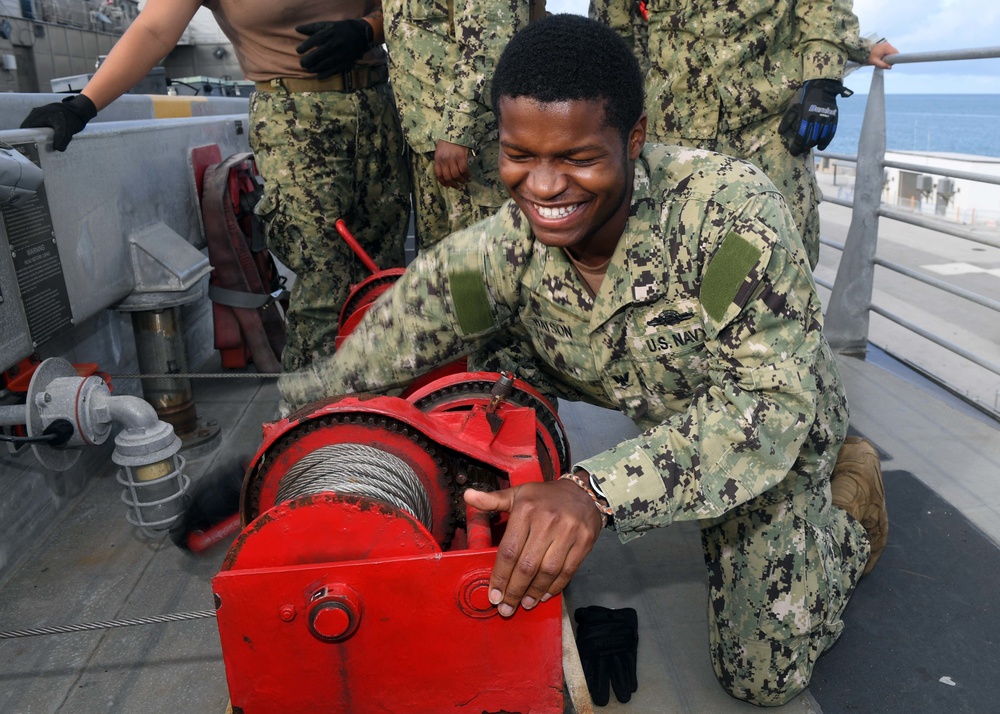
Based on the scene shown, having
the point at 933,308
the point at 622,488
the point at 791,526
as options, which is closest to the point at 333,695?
the point at 622,488

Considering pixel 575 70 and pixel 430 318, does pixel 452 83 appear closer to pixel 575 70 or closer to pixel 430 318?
pixel 430 318

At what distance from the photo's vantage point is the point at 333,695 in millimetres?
1477

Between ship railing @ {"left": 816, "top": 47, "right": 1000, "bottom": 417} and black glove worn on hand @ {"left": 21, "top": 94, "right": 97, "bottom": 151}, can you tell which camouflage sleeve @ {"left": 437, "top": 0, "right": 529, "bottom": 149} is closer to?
black glove worn on hand @ {"left": 21, "top": 94, "right": 97, "bottom": 151}

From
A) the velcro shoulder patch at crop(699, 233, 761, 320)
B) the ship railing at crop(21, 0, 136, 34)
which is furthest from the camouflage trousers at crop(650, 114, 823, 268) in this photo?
the ship railing at crop(21, 0, 136, 34)

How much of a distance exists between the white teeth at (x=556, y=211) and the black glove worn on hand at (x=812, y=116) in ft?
5.91

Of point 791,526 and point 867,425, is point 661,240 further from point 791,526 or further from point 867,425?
point 867,425

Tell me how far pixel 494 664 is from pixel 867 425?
247 centimetres

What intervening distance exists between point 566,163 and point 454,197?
1805 mm

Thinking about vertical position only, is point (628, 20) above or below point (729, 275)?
above

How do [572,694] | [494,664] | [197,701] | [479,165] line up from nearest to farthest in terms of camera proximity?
1. [494,664]
2. [572,694]
3. [197,701]
4. [479,165]

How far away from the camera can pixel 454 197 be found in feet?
11.0

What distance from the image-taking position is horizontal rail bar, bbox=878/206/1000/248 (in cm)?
319

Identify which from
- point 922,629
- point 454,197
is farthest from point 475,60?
point 922,629

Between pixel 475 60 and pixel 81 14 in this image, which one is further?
pixel 81 14
